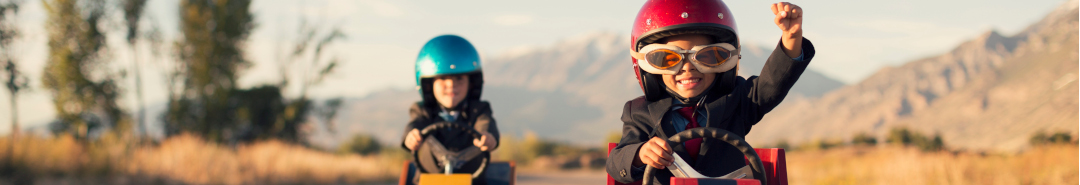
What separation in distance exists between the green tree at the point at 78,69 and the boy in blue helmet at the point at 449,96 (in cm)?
1290

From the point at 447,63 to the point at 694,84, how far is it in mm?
2711

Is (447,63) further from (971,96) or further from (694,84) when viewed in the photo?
(971,96)

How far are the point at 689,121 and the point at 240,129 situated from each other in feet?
64.4

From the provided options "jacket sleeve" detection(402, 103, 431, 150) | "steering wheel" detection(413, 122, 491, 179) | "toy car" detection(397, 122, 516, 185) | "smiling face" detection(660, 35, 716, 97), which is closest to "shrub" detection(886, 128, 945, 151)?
"toy car" detection(397, 122, 516, 185)

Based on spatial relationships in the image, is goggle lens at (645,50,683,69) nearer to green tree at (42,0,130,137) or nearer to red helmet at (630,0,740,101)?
red helmet at (630,0,740,101)

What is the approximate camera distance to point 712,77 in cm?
300

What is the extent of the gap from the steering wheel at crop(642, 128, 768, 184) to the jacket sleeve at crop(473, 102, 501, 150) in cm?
247

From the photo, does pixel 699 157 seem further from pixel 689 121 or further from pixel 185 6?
pixel 185 6

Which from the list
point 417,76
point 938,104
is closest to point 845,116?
point 938,104

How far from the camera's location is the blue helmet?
5.24 metres

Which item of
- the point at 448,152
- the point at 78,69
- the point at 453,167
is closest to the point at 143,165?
the point at 78,69

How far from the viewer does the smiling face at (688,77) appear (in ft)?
9.50

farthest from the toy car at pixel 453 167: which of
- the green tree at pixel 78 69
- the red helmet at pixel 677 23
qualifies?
the green tree at pixel 78 69

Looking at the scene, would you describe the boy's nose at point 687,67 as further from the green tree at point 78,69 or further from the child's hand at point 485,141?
the green tree at point 78,69
